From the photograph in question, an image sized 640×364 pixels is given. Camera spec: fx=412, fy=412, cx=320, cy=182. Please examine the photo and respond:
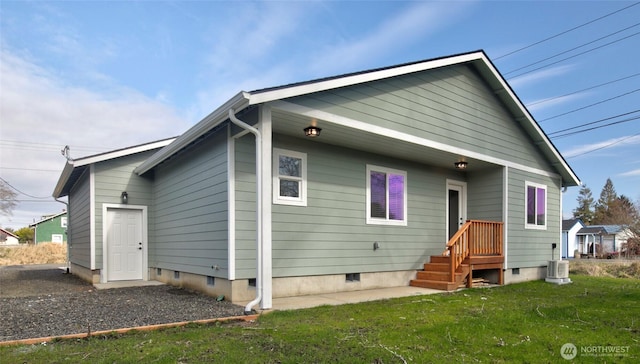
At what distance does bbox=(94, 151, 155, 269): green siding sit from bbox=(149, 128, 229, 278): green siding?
15.5 inches

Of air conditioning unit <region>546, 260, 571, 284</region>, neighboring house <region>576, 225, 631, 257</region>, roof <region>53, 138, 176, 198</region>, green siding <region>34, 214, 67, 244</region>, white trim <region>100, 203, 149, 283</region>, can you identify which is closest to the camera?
roof <region>53, 138, 176, 198</region>

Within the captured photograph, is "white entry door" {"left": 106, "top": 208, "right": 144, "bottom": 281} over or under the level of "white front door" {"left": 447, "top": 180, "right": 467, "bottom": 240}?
under

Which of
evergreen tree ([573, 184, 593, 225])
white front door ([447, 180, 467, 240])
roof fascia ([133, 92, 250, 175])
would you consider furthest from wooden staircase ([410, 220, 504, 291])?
evergreen tree ([573, 184, 593, 225])

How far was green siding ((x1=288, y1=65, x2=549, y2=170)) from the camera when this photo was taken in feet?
24.7

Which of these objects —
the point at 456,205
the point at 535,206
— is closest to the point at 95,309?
the point at 456,205

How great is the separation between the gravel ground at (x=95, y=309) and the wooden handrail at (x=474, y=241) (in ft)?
16.5

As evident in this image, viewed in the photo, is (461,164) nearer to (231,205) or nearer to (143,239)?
(231,205)

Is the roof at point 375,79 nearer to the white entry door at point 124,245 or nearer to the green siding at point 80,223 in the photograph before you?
the white entry door at point 124,245

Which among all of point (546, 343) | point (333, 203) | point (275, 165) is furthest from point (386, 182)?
point (546, 343)

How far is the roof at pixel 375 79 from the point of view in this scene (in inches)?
247

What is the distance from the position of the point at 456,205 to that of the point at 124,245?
361 inches

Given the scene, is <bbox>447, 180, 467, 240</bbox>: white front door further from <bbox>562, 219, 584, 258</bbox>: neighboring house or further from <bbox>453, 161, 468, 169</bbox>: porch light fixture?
<bbox>562, 219, 584, 258</bbox>: neighboring house

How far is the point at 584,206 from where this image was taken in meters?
66.4

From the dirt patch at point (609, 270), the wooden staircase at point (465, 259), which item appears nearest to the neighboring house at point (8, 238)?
the wooden staircase at point (465, 259)
